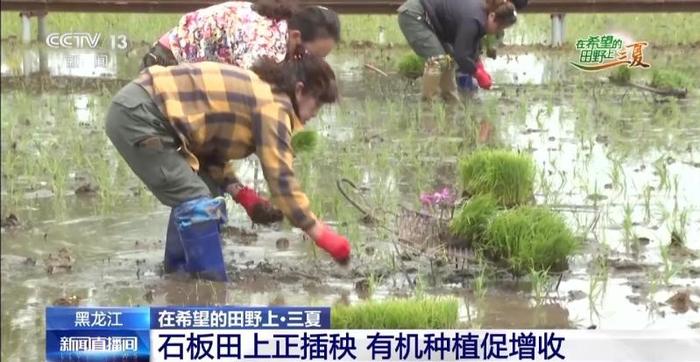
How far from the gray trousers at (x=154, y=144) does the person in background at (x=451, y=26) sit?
602 millimetres

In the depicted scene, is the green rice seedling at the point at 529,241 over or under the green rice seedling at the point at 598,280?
over

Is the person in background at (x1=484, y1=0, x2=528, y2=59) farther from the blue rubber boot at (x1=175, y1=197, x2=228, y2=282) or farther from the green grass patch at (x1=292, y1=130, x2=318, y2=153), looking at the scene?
Result: the blue rubber boot at (x1=175, y1=197, x2=228, y2=282)

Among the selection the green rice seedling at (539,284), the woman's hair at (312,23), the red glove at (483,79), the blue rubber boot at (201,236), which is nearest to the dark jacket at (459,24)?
the red glove at (483,79)

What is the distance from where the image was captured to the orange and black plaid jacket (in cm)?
284

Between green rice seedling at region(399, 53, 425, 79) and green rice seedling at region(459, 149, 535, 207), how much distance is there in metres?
0.26

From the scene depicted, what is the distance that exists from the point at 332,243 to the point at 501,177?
56 centimetres

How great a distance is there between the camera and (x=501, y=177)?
3.26m

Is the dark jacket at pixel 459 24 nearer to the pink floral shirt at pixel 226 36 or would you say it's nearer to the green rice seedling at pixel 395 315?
the pink floral shirt at pixel 226 36

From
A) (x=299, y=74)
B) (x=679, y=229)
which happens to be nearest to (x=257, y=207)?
(x=299, y=74)

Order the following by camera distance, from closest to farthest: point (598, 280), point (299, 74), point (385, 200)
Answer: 1. point (299, 74)
2. point (598, 280)
3. point (385, 200)

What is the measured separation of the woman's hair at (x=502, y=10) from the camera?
3.12m

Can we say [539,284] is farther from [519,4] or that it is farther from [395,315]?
[519,4]

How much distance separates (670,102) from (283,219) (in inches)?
49.2

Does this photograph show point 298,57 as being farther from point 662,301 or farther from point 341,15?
point 662,301
